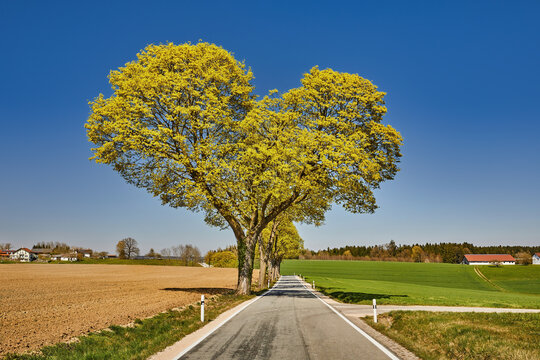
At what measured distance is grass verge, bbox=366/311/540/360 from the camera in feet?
27.9

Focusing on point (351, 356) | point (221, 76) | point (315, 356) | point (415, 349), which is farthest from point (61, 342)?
point (221, 76)

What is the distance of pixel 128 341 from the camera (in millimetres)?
10281

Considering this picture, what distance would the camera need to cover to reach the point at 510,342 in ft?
30.5

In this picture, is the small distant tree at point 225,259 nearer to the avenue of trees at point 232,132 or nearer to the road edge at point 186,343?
the avenue of trees at point 232,132

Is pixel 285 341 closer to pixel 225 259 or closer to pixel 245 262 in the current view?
pixel 245 262

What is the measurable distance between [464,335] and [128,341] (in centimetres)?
905

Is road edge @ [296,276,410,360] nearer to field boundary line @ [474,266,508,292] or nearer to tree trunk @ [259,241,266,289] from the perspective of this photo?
tree trunk @ [259,241,266,289]

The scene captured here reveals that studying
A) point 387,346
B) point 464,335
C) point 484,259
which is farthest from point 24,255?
point 464,335

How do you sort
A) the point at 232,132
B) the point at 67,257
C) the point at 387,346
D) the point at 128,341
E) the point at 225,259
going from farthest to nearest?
1. the point at 67,257
2. the point at 225,259
3. the point at 232,132
4. the point at 128,341
5. the point at 387,346

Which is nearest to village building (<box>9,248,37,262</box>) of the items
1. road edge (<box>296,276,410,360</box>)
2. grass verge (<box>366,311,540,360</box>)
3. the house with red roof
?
the house with red roof

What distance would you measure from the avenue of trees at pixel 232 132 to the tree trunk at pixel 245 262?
9.62ft

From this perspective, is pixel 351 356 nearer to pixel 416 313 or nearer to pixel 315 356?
pixel 315 356

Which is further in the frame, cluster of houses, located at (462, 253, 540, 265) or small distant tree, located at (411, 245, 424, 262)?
small distant tree, located at (411, 245, 424, 262)

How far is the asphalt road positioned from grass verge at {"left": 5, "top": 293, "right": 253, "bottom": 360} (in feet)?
3.61
